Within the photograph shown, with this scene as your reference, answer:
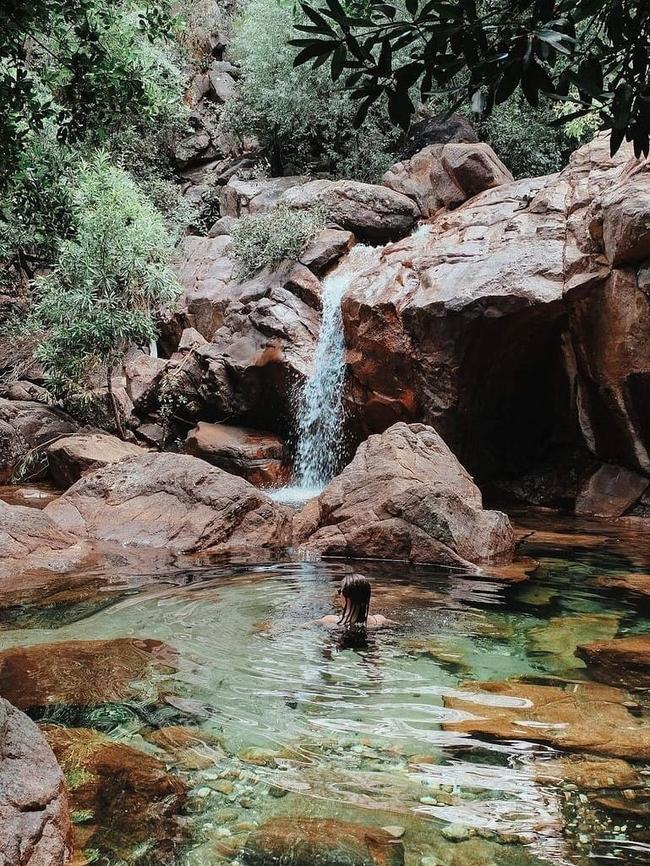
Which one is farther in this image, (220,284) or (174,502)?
(220,284)

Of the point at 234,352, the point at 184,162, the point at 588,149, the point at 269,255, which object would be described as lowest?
the point at 234,352

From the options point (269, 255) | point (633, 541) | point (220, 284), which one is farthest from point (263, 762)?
point (220, 284)

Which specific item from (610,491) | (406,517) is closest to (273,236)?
(610,491)

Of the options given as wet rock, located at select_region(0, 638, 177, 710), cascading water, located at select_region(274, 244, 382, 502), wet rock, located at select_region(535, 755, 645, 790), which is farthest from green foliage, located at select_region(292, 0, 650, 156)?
cascading water, located at select_region(274, 244, 382, 502)

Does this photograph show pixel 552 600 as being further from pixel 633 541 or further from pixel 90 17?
pixel 90 17

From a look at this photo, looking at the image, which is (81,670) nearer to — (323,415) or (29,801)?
(29,801)

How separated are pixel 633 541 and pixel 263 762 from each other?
8086 mm

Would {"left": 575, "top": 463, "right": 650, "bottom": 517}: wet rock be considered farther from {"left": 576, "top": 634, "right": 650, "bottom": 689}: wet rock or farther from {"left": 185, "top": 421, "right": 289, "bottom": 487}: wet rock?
{"left": 576, "top": 634, "right": 650, "bottom": 689}: wet rock

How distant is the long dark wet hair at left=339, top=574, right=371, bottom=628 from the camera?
556cm

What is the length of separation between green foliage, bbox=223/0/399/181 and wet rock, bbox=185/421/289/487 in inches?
434

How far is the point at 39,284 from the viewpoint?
14.9m

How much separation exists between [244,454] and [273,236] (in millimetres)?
5455

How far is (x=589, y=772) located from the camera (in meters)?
3.31

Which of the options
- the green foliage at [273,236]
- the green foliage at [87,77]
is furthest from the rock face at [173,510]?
the green foliage at [273,236]
